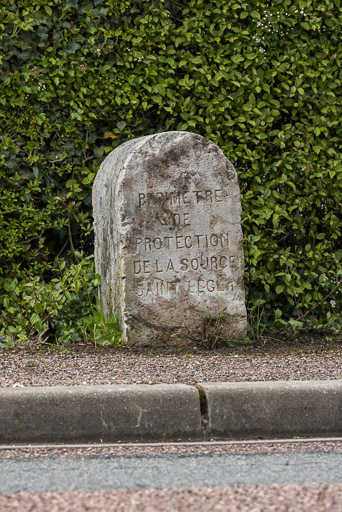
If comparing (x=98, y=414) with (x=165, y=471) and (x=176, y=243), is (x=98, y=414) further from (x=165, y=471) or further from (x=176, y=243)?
(x=176, y=243)

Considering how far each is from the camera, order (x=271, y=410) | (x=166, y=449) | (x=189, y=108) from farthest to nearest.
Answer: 1. (x=189, y=108)
2. (x=271, y=410)
3. (x=166, y=449)

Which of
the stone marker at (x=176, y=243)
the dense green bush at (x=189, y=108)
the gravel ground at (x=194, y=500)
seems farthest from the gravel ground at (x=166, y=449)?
the dense green bush at (x=189, y=108)

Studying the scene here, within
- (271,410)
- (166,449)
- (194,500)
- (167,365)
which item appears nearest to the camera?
(194,500)

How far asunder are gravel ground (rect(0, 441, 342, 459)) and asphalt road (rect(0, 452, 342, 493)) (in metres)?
0.07

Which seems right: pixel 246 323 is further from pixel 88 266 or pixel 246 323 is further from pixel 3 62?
pixel 3 62

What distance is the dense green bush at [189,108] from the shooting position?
261 inches

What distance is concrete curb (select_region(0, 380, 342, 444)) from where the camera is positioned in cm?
382

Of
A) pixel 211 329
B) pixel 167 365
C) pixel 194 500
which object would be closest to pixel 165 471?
pixel 194 500

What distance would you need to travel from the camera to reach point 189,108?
6703mm

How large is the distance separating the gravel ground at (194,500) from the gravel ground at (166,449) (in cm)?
62

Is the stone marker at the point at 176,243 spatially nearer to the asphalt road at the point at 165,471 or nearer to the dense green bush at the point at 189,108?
the dense green bush at the point at 189,108

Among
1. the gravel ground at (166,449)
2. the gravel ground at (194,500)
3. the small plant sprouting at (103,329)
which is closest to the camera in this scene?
the gravel ground at (194,500)

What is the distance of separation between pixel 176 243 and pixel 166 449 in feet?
7.09

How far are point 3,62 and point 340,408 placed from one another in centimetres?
410
